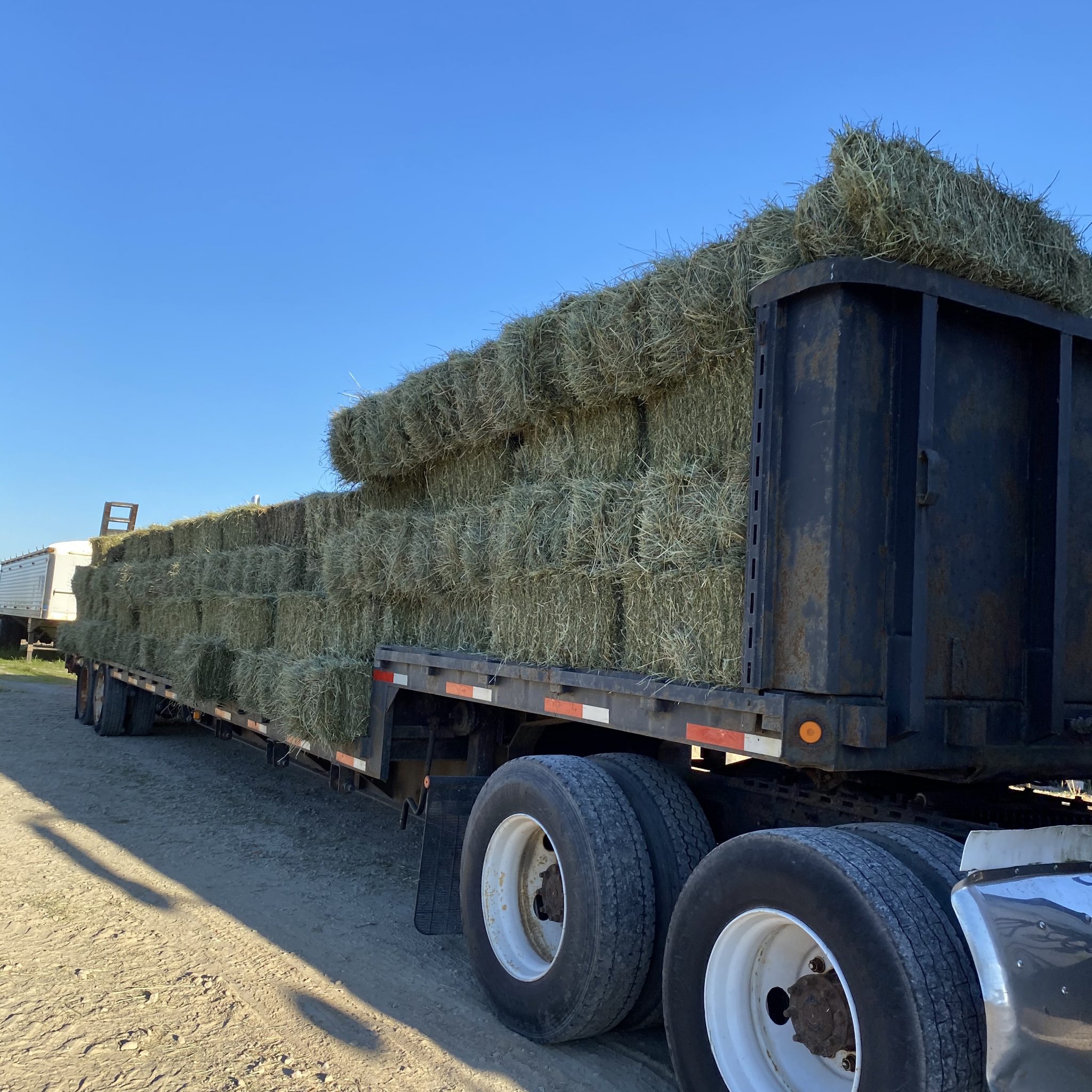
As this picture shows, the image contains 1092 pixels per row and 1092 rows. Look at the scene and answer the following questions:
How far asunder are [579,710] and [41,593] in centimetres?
2457

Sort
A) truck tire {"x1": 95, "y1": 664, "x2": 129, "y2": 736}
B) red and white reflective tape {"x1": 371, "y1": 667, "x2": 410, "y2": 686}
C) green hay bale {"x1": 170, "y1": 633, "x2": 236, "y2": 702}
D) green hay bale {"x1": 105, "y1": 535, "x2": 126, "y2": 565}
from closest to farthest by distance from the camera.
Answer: red and white reflective tape {"x1": 371, "y1": 667, "x2": 410, "y2": 686} → green hay bale {"x1": 170, "y1": 633, "x2": 236, "y2": 702} → truck tire {"x1": 95, "y1": 664, "x2": 129, "y2": 736} → green hay bale {"x1": 105, "y1": 535, "x2": 126, "y2": 565}

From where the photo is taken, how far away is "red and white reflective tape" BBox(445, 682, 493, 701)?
509 centimetres

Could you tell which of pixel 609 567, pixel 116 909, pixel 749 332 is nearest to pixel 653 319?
pixel 749 332

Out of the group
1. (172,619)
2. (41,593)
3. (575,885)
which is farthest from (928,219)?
(41,593)

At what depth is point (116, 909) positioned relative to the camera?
5617mm

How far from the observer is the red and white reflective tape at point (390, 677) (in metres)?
6.12

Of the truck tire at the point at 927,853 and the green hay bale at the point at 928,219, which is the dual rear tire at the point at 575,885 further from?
the green hay bale at the point at 928,219

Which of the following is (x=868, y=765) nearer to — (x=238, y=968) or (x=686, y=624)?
(x=686, y=624)

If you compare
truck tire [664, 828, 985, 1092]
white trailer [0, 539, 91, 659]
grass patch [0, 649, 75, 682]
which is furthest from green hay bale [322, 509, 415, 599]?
grass patch [0, 649, 75, 682]

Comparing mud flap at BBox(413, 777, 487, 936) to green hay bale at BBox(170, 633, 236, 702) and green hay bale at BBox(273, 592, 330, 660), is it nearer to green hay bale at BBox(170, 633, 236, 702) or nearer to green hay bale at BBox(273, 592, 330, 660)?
green hay bale at BBox(273, 592, 330, 660)

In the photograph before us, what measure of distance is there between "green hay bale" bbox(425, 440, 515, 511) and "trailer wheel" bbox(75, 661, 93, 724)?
1091 cm

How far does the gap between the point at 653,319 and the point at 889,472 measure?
1.38 metres

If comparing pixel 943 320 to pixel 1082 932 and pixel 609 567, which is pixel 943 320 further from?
pixel 1082 932

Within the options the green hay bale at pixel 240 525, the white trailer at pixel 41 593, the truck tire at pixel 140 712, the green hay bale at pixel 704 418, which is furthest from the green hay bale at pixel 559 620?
the white trailer at pixel 41 593
